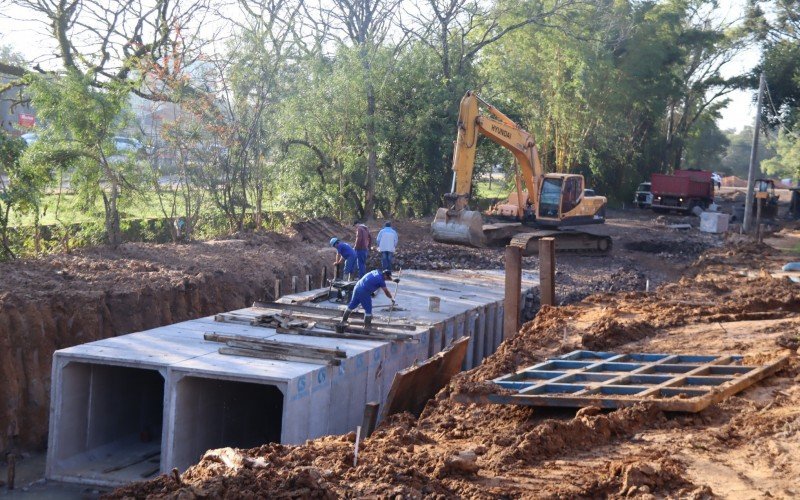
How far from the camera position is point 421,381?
12.8 meters

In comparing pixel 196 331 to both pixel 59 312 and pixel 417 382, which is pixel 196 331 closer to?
pixel 59 312

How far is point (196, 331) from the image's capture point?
48.2 feet

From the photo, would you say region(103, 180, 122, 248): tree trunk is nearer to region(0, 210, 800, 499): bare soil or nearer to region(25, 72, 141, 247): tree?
region(25, 72, 141, 247): tree

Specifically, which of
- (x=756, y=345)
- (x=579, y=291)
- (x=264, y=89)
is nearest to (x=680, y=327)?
(x=756, y=345)

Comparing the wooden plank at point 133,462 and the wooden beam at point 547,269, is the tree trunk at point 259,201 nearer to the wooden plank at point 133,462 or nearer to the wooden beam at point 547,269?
the wooden beam at point 547,269

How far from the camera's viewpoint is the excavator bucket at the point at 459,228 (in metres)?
24.7

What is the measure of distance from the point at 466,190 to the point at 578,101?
21447 millimetres

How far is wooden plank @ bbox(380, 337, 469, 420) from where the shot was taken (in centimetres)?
1178

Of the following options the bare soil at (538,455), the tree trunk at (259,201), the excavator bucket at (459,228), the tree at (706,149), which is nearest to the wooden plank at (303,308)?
the bare soil at (538,455)

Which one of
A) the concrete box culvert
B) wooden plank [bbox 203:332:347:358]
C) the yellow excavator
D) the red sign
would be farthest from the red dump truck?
wooden plank [bbox 203:332:347:358]

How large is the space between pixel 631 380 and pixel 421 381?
337cm

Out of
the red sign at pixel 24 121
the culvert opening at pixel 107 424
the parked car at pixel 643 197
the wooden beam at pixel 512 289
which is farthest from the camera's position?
the parked car at pixel 643 197

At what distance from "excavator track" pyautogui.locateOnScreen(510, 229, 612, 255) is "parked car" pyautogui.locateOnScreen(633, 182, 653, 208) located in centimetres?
1720

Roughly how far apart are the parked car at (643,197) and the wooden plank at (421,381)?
108 feet
